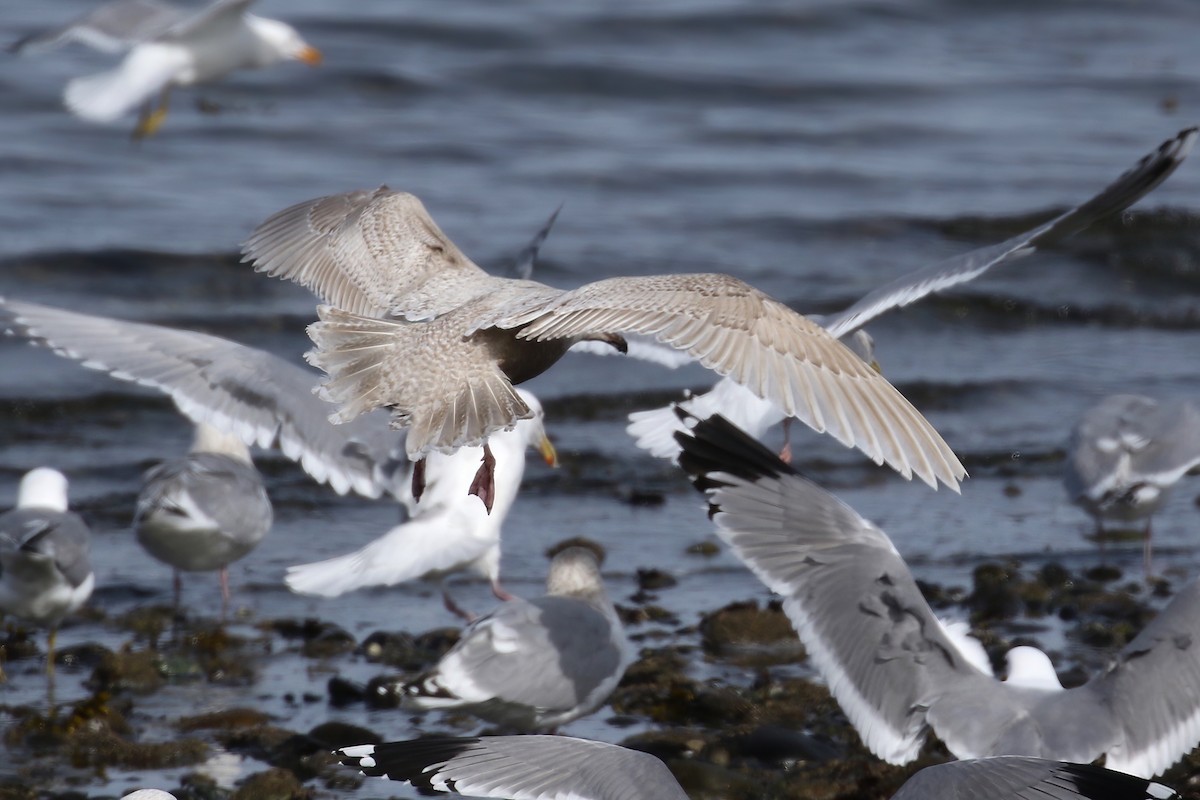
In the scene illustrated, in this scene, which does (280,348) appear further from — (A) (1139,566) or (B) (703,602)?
(A) (1139,566)

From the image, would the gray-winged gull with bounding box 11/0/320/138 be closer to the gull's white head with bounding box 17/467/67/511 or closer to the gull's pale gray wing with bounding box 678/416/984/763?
the gull's white head with bounding box 17/467/67/511

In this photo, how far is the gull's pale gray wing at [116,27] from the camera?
1193 cm

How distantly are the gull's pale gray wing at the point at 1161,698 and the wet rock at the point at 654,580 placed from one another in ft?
8.48

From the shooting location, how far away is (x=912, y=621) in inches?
174

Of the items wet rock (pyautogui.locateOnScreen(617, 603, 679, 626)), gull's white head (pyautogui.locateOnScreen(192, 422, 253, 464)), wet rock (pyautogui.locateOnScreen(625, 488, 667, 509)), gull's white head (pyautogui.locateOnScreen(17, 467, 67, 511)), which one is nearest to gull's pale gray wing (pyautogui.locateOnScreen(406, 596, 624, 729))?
wet rock (pyautogui.locateOnScreen(617, 603, 679, 626))

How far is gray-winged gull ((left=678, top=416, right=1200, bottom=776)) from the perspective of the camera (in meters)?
4.32

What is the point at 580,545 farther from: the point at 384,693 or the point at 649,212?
the point at 649,212

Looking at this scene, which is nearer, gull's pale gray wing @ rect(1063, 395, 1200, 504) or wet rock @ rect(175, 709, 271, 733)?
wet rock @ rect(175, 709, 271, 733)

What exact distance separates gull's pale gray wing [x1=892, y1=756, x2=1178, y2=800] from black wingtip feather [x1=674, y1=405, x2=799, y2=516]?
45.4 inches

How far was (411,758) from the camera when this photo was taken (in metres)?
3.79

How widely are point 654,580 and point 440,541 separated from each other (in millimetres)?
1099

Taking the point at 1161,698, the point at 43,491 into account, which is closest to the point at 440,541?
the point at 43,491

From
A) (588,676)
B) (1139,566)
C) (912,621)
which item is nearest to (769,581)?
(912,621)

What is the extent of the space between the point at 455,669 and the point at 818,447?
A: 13.9 feet
